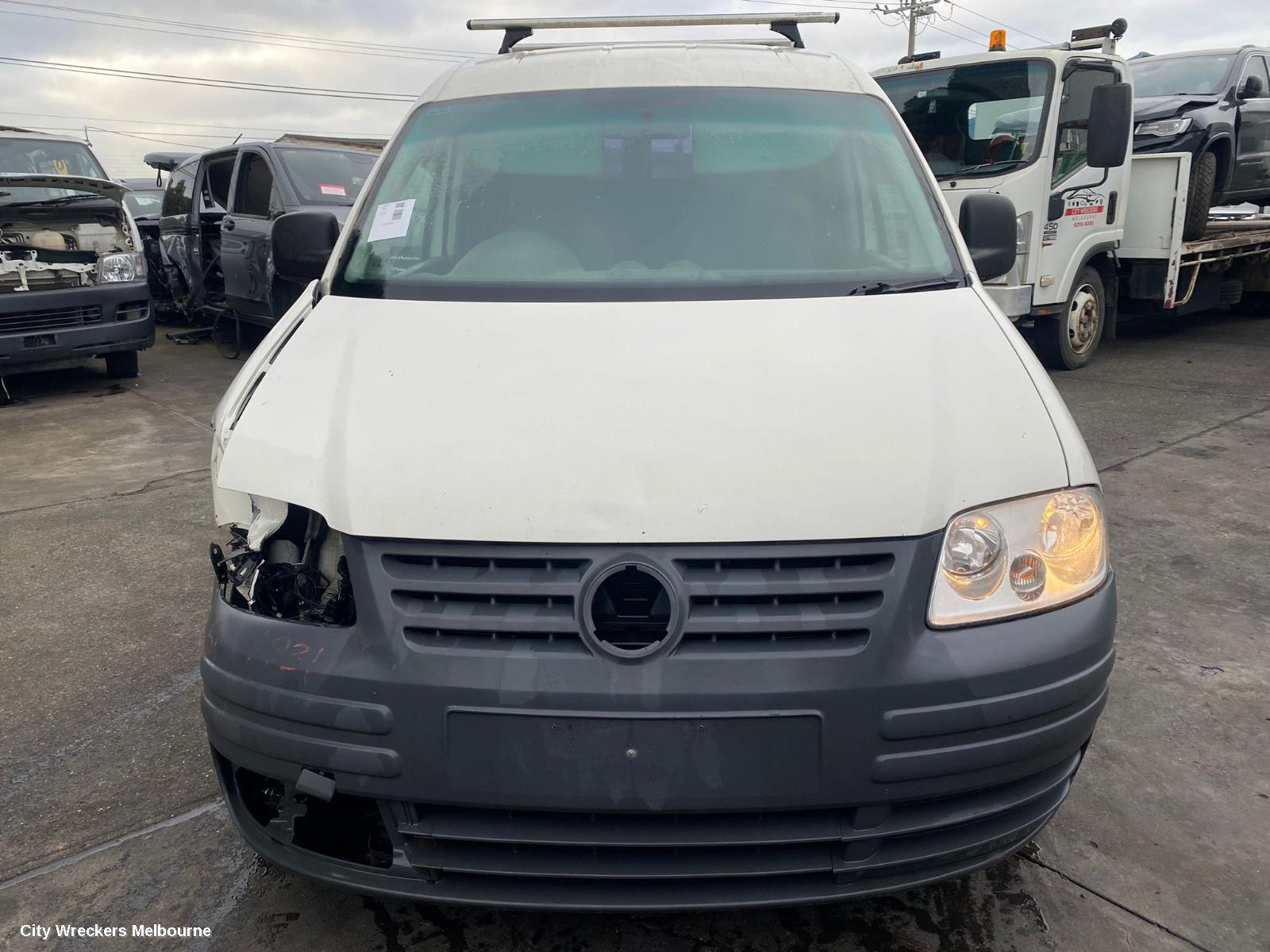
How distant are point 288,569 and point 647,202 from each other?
136 centimetres

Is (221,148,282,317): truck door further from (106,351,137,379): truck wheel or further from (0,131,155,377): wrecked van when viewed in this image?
(106,351,137,379): truck wheel

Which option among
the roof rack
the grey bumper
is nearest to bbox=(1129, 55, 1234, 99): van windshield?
the grey bumper

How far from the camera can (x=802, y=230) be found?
2555 millimetres

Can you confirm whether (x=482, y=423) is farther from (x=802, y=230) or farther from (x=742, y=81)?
(x=742, y=81)

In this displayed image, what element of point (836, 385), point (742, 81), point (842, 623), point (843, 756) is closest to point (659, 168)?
point (742, 81)

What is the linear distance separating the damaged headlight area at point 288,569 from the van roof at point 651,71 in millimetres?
1545

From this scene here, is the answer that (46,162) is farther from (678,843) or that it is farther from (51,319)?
(678,843)

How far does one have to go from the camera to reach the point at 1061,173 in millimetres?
7332

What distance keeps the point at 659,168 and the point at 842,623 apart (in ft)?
5.00

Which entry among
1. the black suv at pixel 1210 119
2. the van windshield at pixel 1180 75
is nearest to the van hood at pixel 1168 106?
the black suv at pixel 1210 119

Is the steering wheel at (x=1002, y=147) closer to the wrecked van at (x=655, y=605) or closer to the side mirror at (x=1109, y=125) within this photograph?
the side mirror at (x=1109, y=125)

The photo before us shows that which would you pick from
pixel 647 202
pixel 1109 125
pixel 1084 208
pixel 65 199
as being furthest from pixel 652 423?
pixel 65 199

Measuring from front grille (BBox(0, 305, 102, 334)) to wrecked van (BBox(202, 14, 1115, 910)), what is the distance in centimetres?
638

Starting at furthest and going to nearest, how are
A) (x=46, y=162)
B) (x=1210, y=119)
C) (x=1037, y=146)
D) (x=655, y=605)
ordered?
(x=1210, y=119) < (x=46, y=162) < (x=1037, y=146) < (x=655, y=605)
